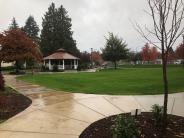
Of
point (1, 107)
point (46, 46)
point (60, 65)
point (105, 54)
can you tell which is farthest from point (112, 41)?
point (1, 107)

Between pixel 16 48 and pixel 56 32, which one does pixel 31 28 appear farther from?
pixel 16 48

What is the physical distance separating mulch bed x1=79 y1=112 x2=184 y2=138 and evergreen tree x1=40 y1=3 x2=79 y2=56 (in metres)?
53.6

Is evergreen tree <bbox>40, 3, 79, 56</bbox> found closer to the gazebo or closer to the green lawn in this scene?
the gazebo

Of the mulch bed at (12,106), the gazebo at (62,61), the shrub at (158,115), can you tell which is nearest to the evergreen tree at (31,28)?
the gazebo at (62,61)

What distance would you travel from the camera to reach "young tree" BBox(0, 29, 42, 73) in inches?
1321

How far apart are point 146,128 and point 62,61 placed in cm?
4645

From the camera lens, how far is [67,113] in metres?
7.66

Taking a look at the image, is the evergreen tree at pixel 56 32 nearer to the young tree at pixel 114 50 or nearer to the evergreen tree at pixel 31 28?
the young tree at pixel 114 50

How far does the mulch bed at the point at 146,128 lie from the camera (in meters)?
5.52

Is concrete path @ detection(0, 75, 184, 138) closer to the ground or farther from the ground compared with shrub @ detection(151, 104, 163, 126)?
closer to the ground

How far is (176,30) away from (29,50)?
1202 inches

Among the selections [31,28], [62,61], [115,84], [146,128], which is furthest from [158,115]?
[31,28]

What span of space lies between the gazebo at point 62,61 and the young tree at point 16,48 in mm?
15048

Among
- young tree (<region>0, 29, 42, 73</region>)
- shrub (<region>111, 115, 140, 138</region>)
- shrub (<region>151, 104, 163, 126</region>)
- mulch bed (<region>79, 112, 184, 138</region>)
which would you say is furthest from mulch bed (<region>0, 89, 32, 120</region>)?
young tree (<region>0, 29, 42, 73</region>)
